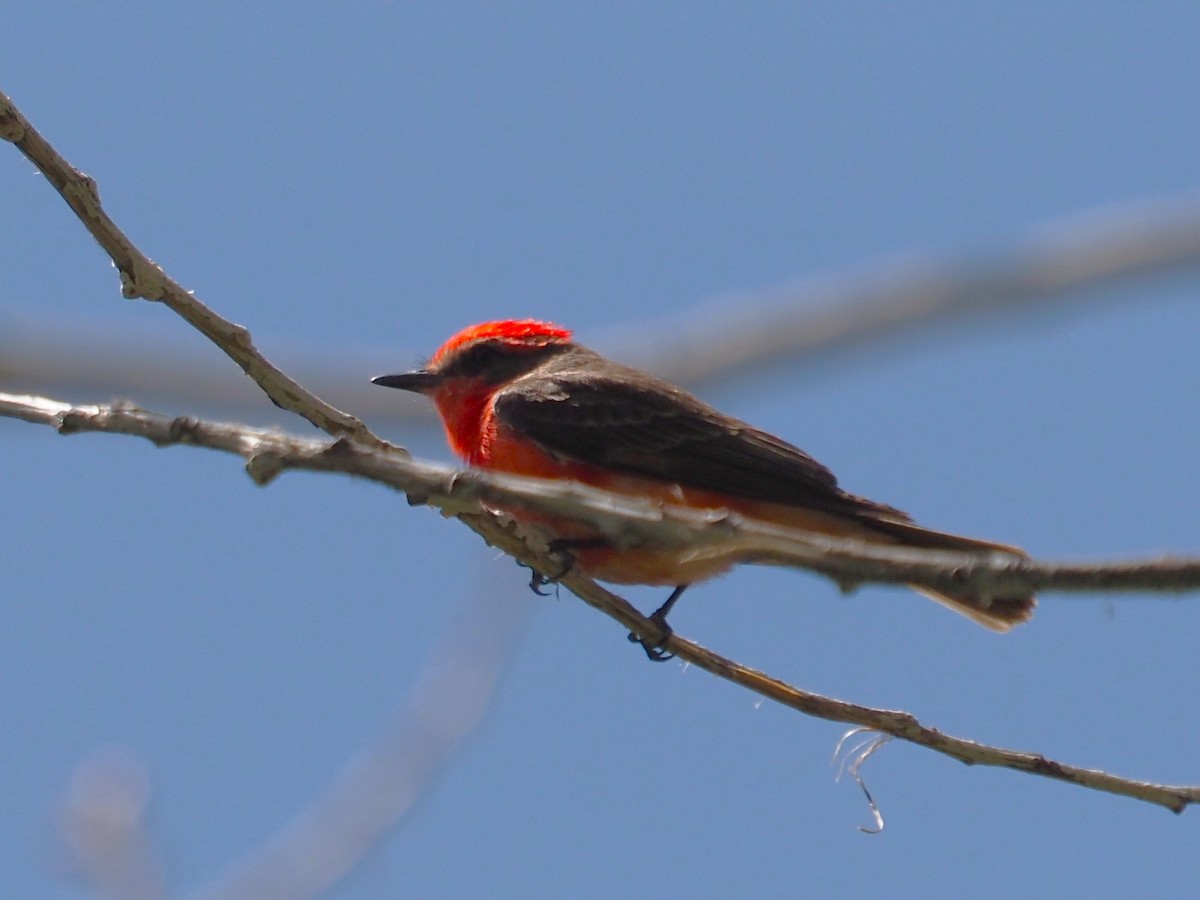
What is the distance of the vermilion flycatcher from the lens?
6551 mm

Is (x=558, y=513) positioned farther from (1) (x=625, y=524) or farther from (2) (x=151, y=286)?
(2) (x=151, y=286)

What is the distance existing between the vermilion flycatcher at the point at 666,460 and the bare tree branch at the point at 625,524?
1.80 metres

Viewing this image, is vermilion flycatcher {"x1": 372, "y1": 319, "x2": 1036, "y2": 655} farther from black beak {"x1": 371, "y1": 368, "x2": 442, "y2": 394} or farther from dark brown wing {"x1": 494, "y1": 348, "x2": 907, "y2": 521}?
black beak {"x1": 371, "y1": 368, "x2": 442, "y2": 394}

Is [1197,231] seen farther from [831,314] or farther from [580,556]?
[580,556]

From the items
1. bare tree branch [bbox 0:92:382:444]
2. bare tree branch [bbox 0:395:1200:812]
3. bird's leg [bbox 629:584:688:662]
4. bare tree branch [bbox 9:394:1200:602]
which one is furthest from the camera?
bird's leg [bbox 629:584:688:662]

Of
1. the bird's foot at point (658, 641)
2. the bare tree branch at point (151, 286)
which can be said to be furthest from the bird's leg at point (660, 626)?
the bare tree branch at point (151, 286)

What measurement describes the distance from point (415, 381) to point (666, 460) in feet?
5.47

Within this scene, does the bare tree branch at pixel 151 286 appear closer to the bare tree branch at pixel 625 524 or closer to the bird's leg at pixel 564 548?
the bare tree branch at pixel 625 524

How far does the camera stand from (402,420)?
8.09 m

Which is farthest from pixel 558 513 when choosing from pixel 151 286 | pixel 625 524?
pixel 151 286

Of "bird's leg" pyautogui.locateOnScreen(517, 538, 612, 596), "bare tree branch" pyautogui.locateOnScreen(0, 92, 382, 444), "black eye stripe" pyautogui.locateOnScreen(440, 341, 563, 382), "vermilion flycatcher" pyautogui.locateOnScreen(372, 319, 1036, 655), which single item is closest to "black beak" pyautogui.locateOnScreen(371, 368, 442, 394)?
"black eye stripe" pyautogui.locateOnScreen(440, 341, 563, 382)

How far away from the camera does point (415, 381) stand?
25.6 ft

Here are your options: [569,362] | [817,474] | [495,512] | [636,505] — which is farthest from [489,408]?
[636,505]

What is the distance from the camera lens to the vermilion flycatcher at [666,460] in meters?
6.55
